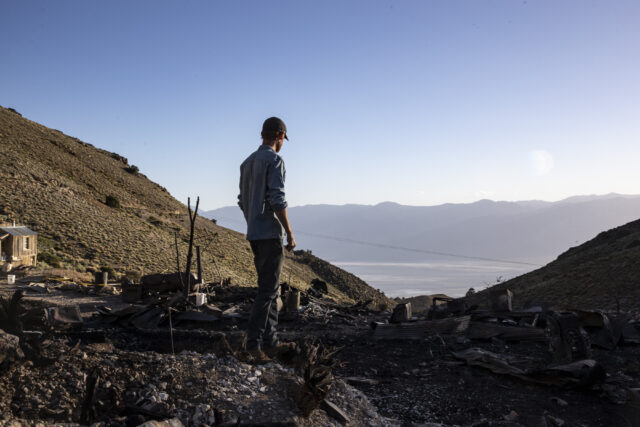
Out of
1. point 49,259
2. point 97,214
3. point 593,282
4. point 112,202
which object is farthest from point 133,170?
point 593,282

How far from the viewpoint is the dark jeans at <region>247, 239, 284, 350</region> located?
185 inches

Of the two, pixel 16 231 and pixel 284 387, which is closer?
pixel 284 387

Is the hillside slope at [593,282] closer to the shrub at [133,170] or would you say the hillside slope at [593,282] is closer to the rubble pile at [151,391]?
the rubble pile at [151,391]

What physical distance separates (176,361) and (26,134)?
57014mm

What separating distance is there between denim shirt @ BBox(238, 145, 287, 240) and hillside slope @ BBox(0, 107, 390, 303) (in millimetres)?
18105

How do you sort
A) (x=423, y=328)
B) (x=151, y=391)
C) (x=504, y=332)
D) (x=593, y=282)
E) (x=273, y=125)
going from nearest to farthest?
(x=151, y=391) < (x=273, y=125) < (x=504, y=332) < (x=423, y=328) < (x=593, y=282)

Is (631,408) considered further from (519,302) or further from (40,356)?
(519,302)

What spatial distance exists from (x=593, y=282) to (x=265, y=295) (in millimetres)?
10903

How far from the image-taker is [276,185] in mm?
4727

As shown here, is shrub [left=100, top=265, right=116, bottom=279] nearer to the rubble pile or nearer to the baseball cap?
the baseball cap

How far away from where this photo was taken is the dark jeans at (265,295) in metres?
4.70

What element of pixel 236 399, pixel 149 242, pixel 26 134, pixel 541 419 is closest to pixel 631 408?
pixel 541 419

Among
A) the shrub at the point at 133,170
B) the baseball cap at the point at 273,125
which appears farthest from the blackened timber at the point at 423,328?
the shrub at the point at 133,170

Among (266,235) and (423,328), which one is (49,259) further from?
(266,235)
